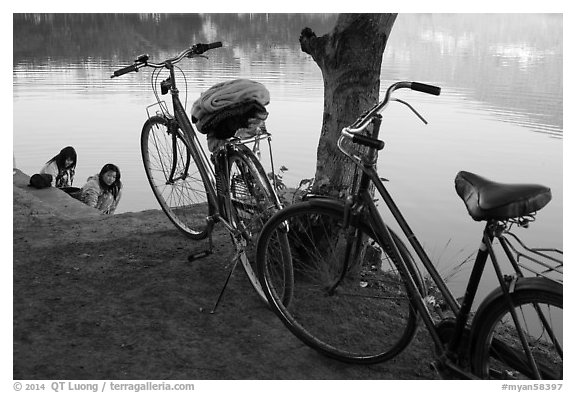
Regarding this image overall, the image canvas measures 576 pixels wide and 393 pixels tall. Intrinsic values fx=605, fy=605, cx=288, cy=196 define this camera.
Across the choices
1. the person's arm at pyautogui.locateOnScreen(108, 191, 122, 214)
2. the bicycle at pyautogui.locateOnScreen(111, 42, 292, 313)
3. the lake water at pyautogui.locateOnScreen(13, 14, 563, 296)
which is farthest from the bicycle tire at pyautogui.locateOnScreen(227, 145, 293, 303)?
the person's arm at pyautogui.locateOnScreen(108, 191, 122, 214)

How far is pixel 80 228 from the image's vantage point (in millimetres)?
4715

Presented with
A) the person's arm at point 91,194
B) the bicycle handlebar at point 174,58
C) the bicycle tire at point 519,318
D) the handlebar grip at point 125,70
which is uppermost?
the bicycle handlebar at point 174,58

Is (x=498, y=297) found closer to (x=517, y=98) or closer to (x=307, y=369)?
(x=307, y=369)

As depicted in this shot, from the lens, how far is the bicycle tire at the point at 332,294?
2795mm

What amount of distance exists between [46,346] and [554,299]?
7.38 ft

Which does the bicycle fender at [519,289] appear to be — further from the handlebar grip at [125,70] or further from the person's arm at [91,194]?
the person's arm at [91,194]

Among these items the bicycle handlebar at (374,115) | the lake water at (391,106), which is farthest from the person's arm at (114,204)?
the bicycle handlebar at (374,115)

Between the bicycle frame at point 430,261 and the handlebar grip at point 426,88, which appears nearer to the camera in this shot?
the bicycle frame at point 430,261

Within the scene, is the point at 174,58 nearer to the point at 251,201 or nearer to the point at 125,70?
the point at 125,70

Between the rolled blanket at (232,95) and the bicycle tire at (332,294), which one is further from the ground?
the rolled blanket at (232,95)

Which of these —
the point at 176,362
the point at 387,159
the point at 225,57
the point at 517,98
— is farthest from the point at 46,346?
the point at 517,98

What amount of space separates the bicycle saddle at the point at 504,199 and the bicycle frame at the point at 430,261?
7cm

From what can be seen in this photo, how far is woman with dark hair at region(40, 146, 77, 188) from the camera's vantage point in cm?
723

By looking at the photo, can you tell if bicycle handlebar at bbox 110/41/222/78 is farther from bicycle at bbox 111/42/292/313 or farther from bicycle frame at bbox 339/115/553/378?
bicycle frame at bbox 339/115/553/378
